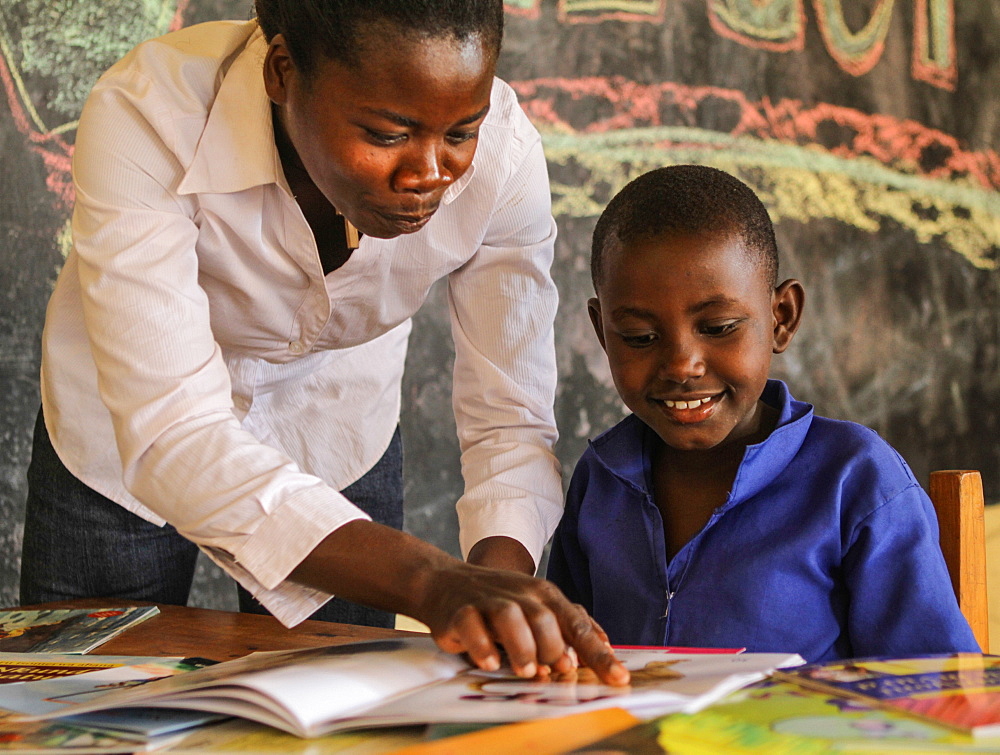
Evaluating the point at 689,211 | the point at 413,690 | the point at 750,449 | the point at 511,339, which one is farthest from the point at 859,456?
the point at 413,690

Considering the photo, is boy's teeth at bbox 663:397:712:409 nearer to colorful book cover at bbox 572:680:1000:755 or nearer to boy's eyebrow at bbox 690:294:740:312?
boy's eyebrow at bbox 690:294:740:312

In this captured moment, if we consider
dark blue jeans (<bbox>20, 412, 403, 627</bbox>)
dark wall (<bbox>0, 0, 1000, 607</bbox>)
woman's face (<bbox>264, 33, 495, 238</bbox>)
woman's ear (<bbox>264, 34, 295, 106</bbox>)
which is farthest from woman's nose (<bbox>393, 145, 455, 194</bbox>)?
dark wall (<bbox>0, 0, 1000, 607</bbox>)

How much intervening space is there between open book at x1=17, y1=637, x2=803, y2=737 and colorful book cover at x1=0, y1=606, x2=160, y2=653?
Answer: 0.29m

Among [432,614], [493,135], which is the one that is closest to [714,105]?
[493,135]

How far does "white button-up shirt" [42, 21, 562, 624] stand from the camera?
94 centimetres

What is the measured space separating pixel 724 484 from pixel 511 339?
1.03 ft

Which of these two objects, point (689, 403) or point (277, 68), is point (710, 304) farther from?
point (277, 68)

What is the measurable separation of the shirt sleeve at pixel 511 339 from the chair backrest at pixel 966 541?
412mm

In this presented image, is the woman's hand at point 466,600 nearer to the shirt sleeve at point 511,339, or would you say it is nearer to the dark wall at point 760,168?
the shirt sleeve at point 511,339

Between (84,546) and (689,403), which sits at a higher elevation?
(689,403)

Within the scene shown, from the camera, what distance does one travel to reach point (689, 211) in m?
1.12

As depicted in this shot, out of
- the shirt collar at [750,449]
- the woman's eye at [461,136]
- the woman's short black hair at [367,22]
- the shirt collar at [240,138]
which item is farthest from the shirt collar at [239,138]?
the shirt collar at [750,449]

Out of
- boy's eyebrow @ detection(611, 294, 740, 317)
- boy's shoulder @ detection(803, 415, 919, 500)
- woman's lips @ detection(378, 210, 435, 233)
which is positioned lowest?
boy's shoulder @ detection(803, 415, 919, 500)

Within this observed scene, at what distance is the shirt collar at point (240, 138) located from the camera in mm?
1091
